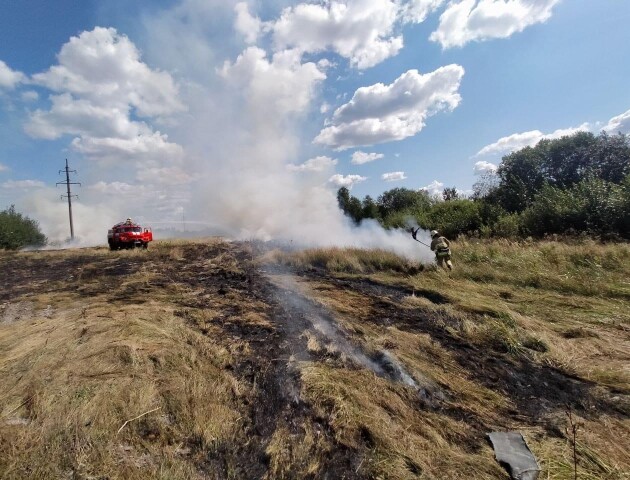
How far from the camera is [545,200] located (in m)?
17.1

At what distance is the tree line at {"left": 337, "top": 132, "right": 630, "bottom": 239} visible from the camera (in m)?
14.6

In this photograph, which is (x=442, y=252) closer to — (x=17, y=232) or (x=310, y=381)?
(x=310, y=381)

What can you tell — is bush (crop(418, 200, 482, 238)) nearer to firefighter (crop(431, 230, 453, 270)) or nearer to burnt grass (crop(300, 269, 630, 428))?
firefighter (crop(431, 230, 453, 270))

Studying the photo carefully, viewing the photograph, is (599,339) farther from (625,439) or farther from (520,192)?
(520,192)

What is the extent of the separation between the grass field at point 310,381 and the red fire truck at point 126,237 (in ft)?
35.4

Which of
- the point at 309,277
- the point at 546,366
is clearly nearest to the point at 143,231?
the point at 309,277

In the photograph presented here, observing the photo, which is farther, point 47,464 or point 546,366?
A: point 546,366

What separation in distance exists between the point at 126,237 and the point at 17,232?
21.3 meters

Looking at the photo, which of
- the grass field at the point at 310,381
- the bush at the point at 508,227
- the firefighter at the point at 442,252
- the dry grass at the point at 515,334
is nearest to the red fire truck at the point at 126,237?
the grass field at the point at 310,381

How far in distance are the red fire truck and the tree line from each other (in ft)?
45.6

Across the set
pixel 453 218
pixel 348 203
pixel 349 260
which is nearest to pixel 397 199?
pixel 348 203

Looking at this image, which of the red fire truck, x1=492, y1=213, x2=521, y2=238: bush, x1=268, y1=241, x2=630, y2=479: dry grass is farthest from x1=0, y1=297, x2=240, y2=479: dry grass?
x1=492, y1=213, x2=521, y2=238: bush

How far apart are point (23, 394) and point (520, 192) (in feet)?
88.7

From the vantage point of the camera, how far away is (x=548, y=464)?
2693mm
